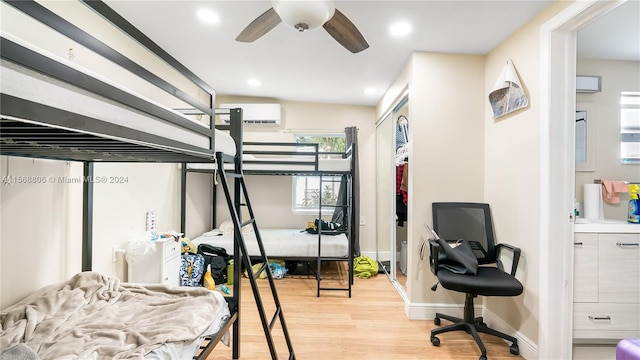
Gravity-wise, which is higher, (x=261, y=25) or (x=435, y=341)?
(x=261, y=25)

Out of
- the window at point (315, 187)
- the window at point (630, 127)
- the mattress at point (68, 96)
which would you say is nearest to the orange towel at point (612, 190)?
the window at point (630, 127)

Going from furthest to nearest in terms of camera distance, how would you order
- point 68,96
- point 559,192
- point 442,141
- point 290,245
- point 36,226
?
1. point 290,245
2. point 442,141
3. point 559,192
4. point 36,226
5. point 68,96

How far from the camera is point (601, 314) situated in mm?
1772

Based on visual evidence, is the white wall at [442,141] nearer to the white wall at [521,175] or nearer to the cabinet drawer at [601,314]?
the white wall at [521,175]

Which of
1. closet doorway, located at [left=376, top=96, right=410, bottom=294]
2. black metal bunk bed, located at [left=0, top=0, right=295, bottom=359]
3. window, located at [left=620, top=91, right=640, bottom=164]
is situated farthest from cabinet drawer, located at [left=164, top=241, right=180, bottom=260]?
window, located at [left=620, top=91, right=640, bottom=164]

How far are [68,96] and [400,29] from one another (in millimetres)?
2204

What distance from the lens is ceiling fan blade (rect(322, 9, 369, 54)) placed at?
5.15 ft

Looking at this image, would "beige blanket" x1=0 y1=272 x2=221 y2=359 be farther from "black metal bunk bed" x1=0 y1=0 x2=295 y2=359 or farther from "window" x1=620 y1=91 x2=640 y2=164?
"window" x1=620 y1=91 x2=640 y2=164

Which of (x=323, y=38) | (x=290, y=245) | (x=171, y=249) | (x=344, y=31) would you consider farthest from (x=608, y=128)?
(x=171, y=249)

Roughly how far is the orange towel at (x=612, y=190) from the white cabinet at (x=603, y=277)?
0.44 m

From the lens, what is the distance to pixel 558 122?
1746 millimetres

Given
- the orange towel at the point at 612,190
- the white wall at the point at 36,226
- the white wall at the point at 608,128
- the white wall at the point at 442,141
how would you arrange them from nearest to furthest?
the white wall at the point at 36,226 < the orange towel at the point at 612,190 < the white wall at the point at 608,128 < the white wall at the point at 442,141

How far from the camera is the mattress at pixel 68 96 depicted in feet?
1.80

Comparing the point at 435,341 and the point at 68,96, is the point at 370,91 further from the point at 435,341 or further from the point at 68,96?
the point at 68,96
